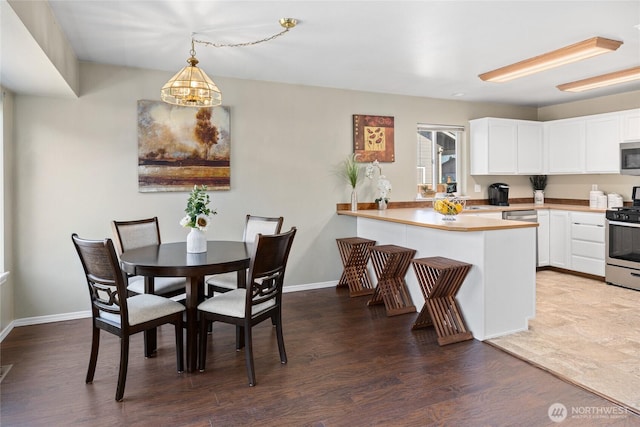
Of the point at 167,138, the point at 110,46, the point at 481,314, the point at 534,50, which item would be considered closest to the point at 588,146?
the point at 534,50

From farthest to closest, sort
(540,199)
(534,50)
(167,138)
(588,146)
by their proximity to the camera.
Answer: (540,199), (588,146), (167,138), (534,50)

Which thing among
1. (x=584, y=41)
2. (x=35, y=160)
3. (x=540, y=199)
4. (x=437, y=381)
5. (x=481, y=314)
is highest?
(x=584, y=41)

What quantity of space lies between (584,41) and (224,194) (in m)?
3.57

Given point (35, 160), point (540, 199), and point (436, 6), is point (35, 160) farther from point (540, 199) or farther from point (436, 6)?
point (540, 199)

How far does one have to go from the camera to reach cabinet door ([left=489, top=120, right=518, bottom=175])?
5844 mm

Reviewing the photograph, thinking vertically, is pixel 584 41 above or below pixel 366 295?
above

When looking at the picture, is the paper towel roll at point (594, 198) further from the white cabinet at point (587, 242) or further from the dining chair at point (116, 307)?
the dining chair at point (116, 307)

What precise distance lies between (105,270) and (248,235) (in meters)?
1.58

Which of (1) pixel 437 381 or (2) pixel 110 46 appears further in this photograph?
(2) pixel 110 46

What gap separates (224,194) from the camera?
4551 mm

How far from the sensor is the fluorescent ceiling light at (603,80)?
4.34 meters

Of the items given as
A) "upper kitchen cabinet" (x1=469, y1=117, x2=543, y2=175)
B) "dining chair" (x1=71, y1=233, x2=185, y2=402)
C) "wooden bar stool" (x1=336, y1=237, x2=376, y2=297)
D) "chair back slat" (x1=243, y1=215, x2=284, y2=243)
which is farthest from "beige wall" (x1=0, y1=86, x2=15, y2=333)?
"upper kitchen cabinet" (x1=469, y1=117, x2=543, y2=175)

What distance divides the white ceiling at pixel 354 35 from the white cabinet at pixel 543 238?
6.19ft

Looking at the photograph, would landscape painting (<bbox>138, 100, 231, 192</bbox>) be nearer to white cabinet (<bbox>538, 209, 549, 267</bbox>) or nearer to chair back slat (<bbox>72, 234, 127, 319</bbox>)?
Answer: chair back slat (<bbox>72, 234, 127, 319</bbox>)
